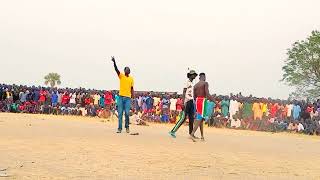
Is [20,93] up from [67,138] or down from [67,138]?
up

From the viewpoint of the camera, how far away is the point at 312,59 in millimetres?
38125

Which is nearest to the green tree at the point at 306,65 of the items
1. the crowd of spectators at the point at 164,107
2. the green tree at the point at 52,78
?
the crowd of spectators at the point at 164,107

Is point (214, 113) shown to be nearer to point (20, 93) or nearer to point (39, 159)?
point (20, 93)

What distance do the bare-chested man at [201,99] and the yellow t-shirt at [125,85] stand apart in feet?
4.99

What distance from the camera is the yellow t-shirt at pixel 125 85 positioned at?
41.8ft

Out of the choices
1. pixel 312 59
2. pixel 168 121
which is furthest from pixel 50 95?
pixel 312 59

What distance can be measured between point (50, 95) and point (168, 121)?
6762 millimetres

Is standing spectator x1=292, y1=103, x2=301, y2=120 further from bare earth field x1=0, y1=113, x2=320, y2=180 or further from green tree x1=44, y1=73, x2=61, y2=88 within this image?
green tree x1=44, y1=73, x2=61, y2=88

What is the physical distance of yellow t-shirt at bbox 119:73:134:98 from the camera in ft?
41.8

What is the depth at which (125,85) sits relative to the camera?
1277cm

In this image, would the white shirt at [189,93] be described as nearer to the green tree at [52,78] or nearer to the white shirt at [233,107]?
the white shirt at [233,107]

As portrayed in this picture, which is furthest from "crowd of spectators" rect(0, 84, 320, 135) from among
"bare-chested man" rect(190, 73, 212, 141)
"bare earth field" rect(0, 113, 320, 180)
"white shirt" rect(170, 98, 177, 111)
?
"bare earth field" rect(0, 113, 320, 180)

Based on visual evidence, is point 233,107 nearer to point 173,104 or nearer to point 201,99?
point 173,104

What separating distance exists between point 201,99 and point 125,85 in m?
1.79
